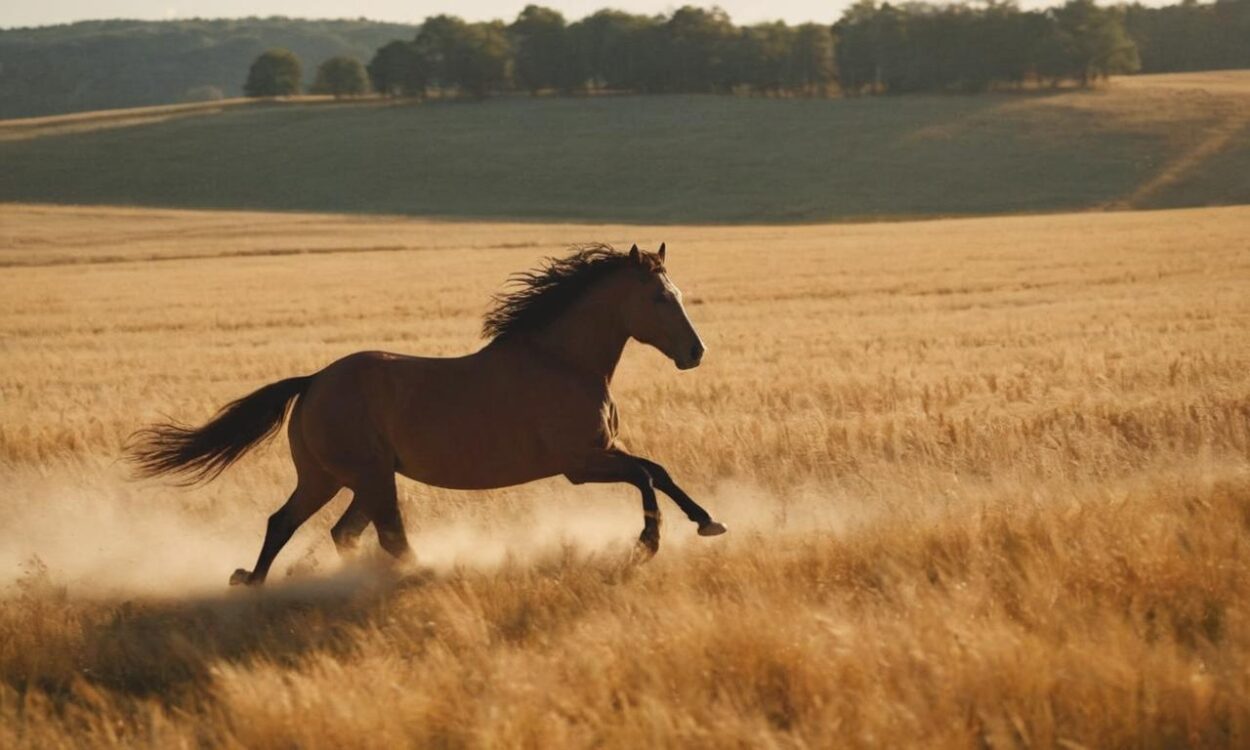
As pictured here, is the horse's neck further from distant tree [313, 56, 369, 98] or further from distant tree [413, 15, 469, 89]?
distant tree [313, 56, 369, 98]

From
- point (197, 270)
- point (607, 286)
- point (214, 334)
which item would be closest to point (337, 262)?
point (197, 270)

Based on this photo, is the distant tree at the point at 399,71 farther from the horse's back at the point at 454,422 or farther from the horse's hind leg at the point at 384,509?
the horse's hind leg at the point at 384,509

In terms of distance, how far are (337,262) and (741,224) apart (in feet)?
80.2


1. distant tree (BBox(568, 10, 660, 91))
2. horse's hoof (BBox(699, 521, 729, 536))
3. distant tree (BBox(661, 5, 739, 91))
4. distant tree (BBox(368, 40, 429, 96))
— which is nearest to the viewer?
horse's hoof (BBox(699, 521, 729, 536))

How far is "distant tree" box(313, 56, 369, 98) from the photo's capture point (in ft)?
407

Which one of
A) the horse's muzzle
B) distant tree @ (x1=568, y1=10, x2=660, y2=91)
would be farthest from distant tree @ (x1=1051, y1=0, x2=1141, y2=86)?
the horse's muzzle

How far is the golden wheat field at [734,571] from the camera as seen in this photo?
4590 millimetres

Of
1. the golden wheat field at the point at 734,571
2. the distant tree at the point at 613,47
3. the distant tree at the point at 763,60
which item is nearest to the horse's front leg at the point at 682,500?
the golden wheat field at the point at 734,571

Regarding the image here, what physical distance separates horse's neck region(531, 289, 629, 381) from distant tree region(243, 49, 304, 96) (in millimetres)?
132167

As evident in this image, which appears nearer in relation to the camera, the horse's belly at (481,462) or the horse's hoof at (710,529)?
the horse's hoof at (710,529)

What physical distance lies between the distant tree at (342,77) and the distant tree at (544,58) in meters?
19.8

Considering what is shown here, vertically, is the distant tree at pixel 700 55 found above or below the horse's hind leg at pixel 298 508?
above

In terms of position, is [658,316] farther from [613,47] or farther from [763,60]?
[613,47]

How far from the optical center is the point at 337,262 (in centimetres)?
4078
